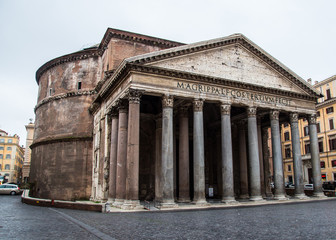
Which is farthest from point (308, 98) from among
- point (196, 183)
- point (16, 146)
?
point (16, 146)

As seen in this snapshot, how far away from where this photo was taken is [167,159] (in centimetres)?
1432

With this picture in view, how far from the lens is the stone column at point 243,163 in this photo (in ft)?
63.8

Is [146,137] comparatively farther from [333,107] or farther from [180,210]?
[333,107]

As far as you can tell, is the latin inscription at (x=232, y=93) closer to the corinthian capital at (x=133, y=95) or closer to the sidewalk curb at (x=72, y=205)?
the corinthian capital at (x=133, y=95)

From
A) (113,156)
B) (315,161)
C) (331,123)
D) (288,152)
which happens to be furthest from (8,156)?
(315,161)

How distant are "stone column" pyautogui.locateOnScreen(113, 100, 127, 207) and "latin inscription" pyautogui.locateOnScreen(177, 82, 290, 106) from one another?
3.33 metres

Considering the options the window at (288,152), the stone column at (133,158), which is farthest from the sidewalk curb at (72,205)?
the window at (288,152)

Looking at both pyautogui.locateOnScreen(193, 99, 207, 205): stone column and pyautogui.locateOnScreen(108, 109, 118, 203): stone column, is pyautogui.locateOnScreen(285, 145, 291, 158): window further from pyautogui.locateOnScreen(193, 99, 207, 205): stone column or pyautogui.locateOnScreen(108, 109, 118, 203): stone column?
pyautogui.locateOnScreen(108, 109, 118, 203): stone column

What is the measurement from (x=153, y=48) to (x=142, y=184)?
32.9 ft

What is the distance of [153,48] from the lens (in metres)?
22.3

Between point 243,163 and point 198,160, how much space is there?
6.05 meters

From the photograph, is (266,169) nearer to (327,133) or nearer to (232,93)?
(232,93)

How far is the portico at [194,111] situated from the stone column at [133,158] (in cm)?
5

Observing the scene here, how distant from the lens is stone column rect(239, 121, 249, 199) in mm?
19438
